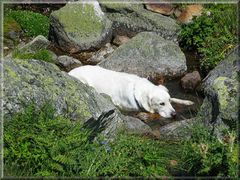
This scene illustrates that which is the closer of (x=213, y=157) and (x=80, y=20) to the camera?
(x=213, y=157)

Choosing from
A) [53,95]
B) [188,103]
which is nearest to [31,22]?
[188,103]

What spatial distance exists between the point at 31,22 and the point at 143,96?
4.65 meters

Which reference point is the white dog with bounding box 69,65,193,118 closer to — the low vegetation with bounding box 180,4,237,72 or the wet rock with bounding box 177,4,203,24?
the low vegetation with bounding box 180,4,237,72

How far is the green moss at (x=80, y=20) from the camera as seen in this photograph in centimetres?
1359

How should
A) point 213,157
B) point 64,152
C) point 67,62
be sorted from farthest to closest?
point 67,62
point 64,152
point 213,157

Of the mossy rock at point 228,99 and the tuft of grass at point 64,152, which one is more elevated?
the mossy rock at point 228,99

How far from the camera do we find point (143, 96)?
34.7 feet

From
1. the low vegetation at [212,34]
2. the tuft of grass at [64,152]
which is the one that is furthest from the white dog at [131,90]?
the tuft of grass at [64,152]

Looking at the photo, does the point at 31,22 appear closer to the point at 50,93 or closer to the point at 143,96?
the point at 143,96

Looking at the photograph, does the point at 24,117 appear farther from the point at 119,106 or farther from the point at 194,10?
the point at 194,10

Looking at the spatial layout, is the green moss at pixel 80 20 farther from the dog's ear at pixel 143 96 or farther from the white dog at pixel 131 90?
the dog's ear at pixel 143 96

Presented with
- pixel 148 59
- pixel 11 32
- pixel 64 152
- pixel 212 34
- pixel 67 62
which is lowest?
pixel 11 32

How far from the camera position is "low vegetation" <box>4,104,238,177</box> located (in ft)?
16.9

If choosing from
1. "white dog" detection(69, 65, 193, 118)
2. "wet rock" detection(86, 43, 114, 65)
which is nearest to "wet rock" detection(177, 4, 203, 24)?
"wet rock" detection(86, 43, 114, 65)
